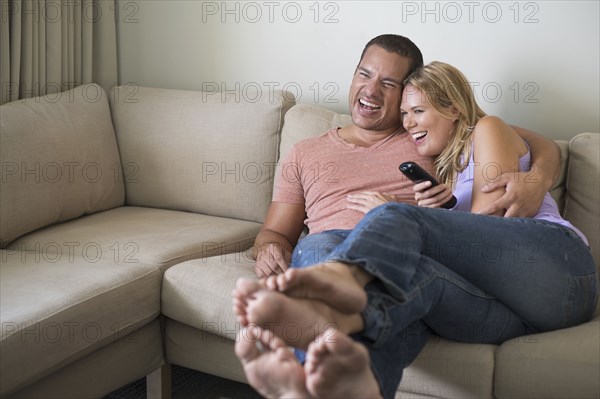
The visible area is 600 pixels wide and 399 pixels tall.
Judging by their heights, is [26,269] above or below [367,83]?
below

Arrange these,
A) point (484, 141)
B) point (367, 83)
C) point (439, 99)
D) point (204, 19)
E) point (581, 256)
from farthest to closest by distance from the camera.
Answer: point (204, 19)
point (367, 83)
point (439, 99)
point (484, 141)
point (581, 256)

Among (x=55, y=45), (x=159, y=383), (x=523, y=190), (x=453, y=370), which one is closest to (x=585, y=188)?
(x=523, y=190)

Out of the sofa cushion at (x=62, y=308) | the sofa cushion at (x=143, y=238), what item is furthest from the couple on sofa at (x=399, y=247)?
the sofa cushion at (x=62, y=308)

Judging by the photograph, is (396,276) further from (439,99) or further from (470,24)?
(470,24)

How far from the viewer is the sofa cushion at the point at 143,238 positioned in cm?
228

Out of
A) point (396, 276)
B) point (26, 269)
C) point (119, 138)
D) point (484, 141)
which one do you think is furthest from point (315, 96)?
point (396, 276)

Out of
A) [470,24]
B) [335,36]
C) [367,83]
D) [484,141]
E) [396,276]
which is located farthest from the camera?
[335,36]

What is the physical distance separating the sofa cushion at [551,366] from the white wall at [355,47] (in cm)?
98

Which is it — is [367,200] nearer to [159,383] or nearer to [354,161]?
[354,161]

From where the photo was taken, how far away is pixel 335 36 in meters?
2.84

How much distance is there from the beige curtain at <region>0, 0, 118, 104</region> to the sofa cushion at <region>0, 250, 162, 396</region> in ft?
2.74

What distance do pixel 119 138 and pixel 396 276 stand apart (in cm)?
159

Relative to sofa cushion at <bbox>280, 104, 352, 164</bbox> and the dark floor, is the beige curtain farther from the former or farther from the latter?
the dark floor

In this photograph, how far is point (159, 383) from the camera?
2.27 metres
